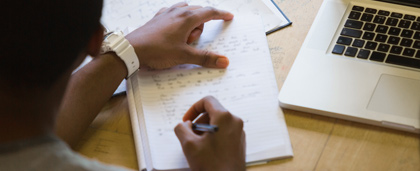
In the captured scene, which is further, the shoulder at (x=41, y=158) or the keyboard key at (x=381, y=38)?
the keyboard key at (x=381, y=38)

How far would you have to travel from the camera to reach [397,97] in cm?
88

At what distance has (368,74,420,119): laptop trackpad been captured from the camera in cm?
86

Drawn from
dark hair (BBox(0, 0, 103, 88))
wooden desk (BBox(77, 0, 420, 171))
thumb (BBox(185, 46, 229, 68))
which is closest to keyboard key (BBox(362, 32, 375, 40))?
wooden desk (BBox(77, 0, 420, 171))

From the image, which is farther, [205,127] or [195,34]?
[195,34]

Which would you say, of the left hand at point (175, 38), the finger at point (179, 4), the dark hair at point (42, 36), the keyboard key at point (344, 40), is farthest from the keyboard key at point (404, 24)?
the dark hair at point (42, 36)

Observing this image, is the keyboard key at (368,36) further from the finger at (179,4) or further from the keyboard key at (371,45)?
the finger at (179,4)

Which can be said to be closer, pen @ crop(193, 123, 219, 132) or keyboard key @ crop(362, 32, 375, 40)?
pen @ crop(193, 123, 219, 132)

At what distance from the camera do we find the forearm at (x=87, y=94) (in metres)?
0.89

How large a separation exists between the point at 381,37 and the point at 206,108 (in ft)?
→ 1.21

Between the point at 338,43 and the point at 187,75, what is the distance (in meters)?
0.30

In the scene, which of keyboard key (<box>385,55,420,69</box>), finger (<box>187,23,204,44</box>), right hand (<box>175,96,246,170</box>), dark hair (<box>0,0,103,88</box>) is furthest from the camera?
finger (<box>187,23,204,44</box>)

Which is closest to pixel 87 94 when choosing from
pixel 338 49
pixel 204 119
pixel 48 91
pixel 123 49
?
pixel 123 49

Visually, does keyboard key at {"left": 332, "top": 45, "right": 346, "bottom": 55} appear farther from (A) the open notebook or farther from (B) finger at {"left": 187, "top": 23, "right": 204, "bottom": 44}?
(B) finger at {"left": 187, "top": 23, "right": 204, "bottom": 44}

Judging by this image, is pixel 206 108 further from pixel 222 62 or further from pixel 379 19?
pixel 379 19
